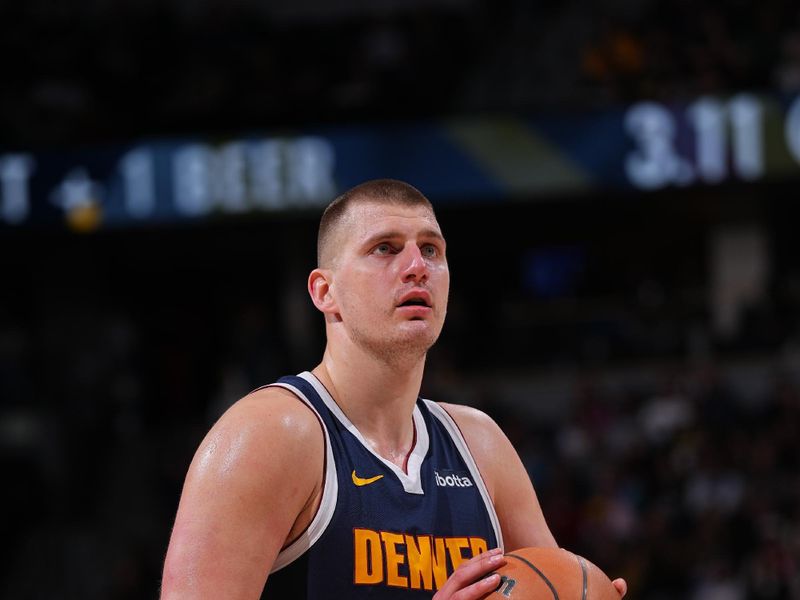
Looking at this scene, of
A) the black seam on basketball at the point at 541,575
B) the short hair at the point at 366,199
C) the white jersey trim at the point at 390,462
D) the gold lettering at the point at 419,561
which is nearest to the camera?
the black seam on basketball at the point at 541,575

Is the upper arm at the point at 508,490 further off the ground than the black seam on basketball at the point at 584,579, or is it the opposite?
the upper arm at the point at 508,490

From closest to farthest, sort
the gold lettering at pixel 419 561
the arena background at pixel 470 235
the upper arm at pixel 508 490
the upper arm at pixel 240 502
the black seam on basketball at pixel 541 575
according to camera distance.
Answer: the upper arm at pixel 240 502 < the black seam on basketball at pixel 541 575 < the gold lettering at pixel 419 561 < the upper arm at pixel 508 490 < the arena background at pixel 470 235

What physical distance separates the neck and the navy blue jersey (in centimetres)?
4

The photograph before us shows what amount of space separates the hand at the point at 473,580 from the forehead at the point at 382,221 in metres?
0.80

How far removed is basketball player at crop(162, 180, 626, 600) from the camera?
2615 millimetres

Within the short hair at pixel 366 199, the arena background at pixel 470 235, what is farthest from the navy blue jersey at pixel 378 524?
the arena background at pixel 470 235

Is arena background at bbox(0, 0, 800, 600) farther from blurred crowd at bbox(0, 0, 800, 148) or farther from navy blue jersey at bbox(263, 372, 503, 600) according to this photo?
navy blue jersey at bbox(263, 372, 503, 600)

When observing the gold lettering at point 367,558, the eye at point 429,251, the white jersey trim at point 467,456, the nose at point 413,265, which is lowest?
the gold lettering at point 367,558

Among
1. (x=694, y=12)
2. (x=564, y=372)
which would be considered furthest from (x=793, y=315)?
(x=694, y=12)

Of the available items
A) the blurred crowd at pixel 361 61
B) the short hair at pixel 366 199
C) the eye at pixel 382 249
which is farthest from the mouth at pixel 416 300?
the blurred crowd at pixel 361 61

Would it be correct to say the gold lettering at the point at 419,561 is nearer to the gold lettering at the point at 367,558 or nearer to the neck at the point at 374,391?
the gold lettering at the point at 367,558

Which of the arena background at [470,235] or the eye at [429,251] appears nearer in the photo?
the eye at [429,251]

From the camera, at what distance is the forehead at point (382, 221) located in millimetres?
3021

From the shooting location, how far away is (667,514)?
9.12 m
